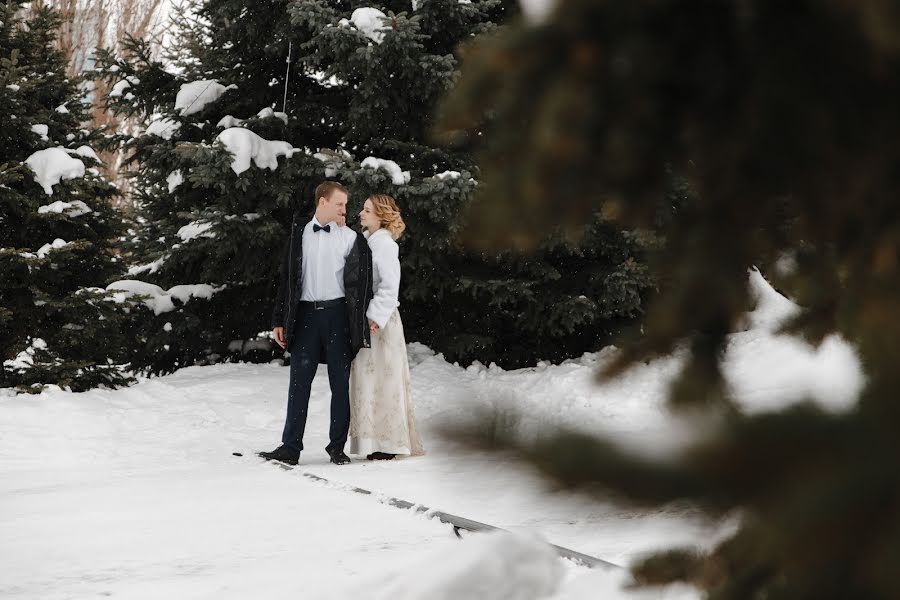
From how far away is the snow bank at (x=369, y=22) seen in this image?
9.37 meters

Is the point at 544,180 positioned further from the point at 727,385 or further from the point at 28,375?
the point at 28,375

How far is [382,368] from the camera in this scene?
6984 millimetres

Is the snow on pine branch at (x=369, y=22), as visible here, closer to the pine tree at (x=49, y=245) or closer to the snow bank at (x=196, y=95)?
the snow bank at (x=196, y=95)

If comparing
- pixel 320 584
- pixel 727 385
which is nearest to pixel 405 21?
pixel 320 584

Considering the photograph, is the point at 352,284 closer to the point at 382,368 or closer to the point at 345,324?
the point at 345,324

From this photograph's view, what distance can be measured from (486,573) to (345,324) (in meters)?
4.82

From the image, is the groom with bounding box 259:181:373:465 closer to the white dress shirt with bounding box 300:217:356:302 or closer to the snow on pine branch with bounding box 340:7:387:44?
the white dress shirt with bounding box 300:217:356:302

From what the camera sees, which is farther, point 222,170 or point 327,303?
point 222,170

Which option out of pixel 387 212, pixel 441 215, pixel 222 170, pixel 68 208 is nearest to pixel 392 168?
pixel 441 215

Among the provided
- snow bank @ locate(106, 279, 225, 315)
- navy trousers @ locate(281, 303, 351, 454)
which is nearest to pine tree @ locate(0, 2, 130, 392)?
snow bank @ locate(106, 279, 225, 315)

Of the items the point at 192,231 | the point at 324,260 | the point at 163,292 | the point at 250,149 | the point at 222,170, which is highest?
the point at 250,149

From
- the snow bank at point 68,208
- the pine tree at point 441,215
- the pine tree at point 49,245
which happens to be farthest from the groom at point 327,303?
the snow bank at point 68,208

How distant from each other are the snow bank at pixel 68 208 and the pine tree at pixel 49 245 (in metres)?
0.01

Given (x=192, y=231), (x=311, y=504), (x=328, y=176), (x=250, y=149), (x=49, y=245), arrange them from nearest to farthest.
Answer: (x=311, y=504)
(x=49, y=245)
(x=250, y=149)
(x=328, y=176)
(x=192, y=231)
